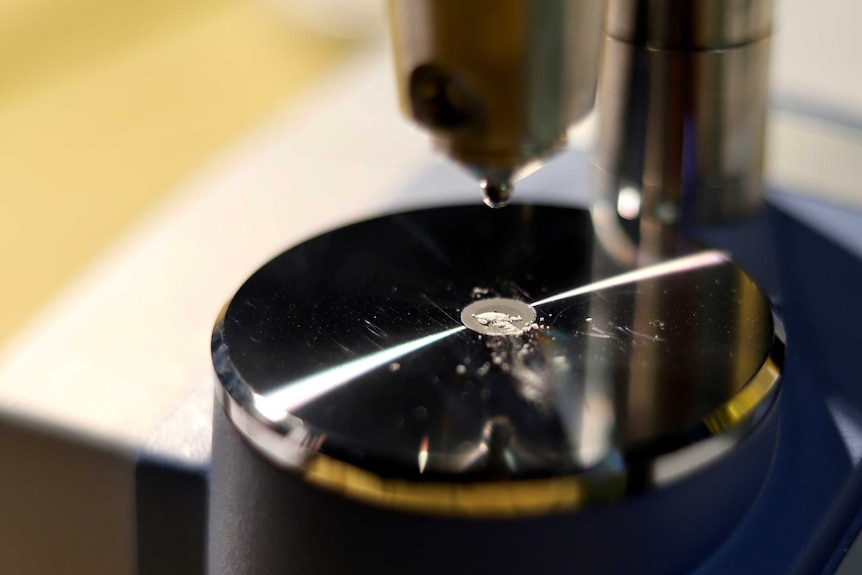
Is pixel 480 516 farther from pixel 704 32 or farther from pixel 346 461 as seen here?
pixel 704 32

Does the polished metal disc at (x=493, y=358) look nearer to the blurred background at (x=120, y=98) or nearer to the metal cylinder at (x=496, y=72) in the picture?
the metal cylinder at (x=496, y=72)

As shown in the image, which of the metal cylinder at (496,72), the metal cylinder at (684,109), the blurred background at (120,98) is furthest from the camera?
the blurred background at (120,98)

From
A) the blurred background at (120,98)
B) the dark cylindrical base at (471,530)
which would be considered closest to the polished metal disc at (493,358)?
the dark cylindrical base at (471,530)

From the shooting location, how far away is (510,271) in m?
0.42

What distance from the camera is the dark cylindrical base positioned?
0.32 meters

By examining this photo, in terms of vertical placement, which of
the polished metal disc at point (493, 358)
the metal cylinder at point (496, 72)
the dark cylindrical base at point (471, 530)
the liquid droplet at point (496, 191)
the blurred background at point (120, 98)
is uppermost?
the metal cylinder at point (496, 72)

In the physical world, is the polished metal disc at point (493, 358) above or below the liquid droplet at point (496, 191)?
below

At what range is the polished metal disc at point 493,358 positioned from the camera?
32 cm

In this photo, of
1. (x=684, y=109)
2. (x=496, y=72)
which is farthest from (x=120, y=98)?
(x=496, y=72)

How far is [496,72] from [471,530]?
0.44 ft

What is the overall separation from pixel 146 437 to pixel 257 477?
0.09 metres

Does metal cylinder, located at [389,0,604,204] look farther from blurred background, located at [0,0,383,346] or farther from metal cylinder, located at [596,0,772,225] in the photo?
blurred background, located at [0,0,383,346]

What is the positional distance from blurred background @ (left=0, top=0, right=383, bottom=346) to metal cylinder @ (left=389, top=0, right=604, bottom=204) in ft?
3.89

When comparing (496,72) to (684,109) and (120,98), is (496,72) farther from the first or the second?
(120,98)
